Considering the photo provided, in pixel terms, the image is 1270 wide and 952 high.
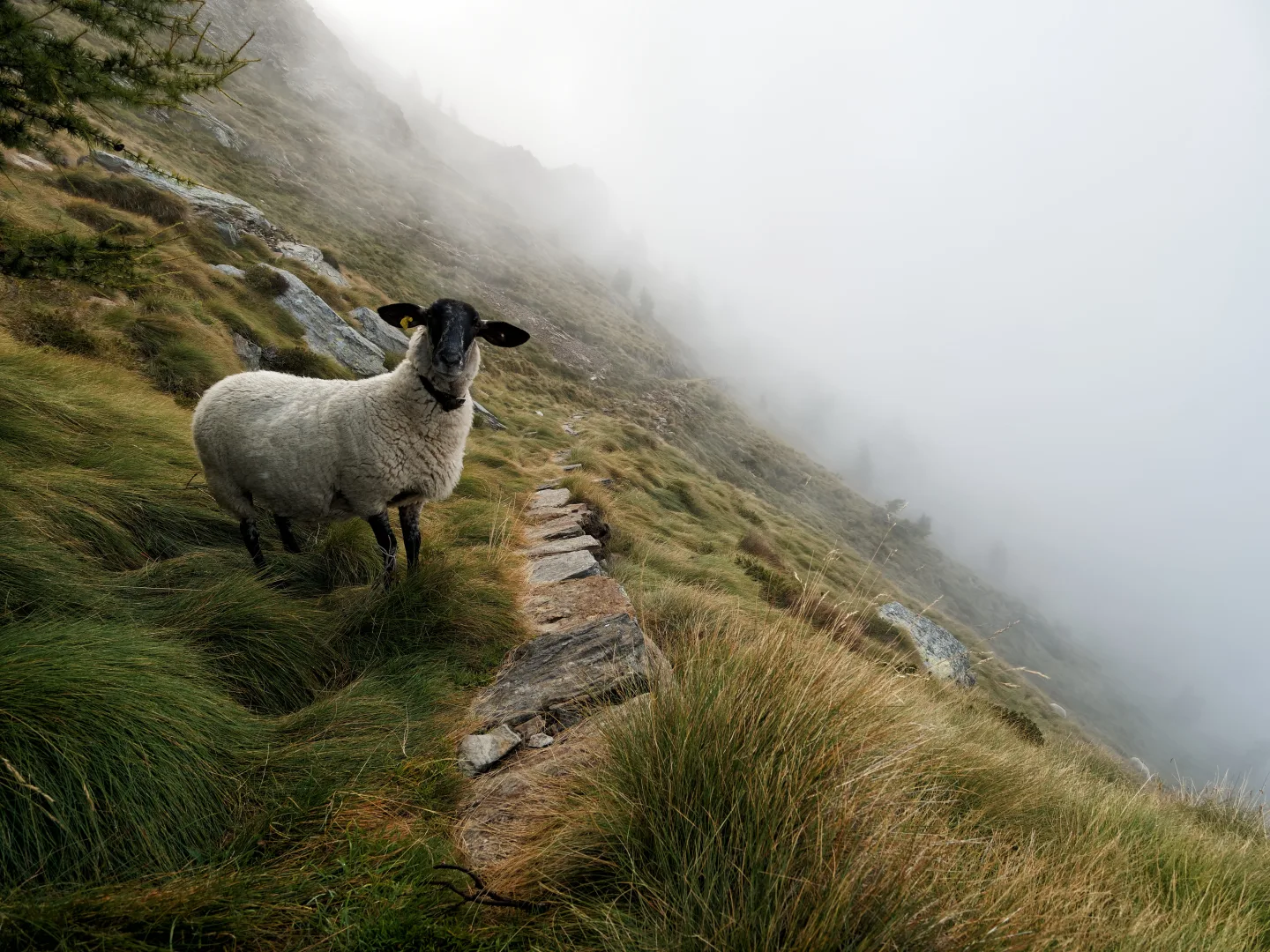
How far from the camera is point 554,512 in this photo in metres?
8.92

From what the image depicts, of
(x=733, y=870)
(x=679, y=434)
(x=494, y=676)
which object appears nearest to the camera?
(x=733, y=870)

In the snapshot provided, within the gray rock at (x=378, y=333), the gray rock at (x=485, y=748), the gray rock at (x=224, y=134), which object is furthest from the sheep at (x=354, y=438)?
the gray rock at (x=224, y=134)

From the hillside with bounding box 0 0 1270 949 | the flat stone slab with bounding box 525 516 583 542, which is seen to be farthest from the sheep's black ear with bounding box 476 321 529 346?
the flat stone slab with bounding box 525 516 583 542

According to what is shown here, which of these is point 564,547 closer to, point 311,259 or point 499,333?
point 499,333

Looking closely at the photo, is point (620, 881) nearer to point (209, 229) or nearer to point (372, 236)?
point (209, 229)

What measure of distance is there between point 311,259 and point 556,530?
1946 cm

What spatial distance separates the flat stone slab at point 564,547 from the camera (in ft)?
21.9

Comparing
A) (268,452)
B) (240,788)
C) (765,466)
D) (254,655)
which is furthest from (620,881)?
(765,466)

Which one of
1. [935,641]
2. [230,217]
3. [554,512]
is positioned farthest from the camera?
[935,641]

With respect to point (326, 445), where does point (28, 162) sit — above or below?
below

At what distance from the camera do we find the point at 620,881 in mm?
1859

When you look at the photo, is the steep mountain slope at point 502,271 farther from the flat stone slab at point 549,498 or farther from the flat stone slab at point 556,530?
the flat stone slab at point 556,530

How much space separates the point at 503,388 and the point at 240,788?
26654mm

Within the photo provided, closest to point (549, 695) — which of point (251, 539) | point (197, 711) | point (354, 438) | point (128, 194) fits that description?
point (197, 711)
